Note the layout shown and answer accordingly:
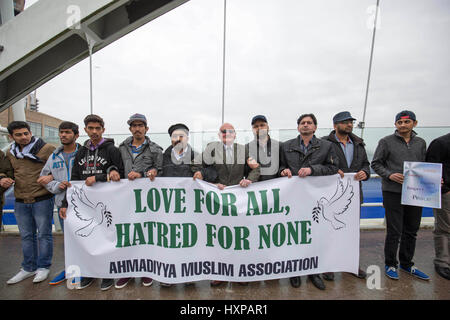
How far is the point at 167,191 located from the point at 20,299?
1968mm

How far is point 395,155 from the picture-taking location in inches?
89.9

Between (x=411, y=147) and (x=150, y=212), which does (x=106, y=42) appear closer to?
(x=150, y=212)

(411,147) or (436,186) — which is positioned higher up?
(411,147)

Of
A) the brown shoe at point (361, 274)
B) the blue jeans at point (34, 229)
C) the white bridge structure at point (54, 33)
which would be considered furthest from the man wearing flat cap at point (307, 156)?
the white bridge structure at point (54, 33)

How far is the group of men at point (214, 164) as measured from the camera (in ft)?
7.14

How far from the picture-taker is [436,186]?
2074 mm

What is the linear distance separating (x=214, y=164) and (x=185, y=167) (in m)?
0.35

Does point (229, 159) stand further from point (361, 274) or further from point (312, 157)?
point (361, 274)

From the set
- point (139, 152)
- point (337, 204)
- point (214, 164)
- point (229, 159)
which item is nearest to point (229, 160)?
point (229, 159)

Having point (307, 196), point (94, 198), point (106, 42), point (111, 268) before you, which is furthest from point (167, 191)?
point (106, 42)

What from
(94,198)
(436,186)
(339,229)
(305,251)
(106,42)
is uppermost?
(106,42)
